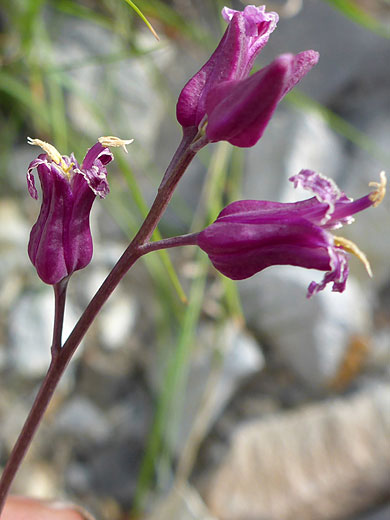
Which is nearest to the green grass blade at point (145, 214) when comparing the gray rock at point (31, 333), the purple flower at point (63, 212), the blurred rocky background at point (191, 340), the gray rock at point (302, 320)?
the purple flower at point (63, 212)

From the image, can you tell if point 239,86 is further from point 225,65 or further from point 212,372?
point 212,372

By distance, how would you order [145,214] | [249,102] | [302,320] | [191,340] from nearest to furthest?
1. [249,102]
2. [145,214]
3. [191,340]
4. [302,320]

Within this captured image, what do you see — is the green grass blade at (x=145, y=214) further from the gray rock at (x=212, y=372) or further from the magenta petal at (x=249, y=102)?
the gray rock at (x=212, y=372)

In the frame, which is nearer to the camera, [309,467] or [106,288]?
[106,288]

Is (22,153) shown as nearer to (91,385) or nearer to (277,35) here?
(91,385)

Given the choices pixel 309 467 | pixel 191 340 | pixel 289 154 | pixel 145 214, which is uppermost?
pixel 145 214

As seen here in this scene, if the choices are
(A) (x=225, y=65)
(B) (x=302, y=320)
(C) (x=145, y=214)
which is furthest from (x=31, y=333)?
(A) (x=225, y=65)

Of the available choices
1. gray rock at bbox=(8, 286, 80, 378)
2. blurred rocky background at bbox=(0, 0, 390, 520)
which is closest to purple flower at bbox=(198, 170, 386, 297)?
blurred rocky background at bbox=(0, 0, 390, 520)
